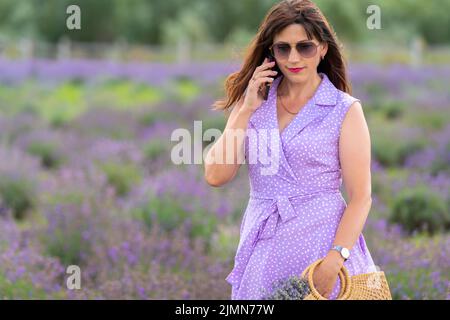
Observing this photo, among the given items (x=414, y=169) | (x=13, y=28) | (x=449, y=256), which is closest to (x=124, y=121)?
(x=414, y=169)

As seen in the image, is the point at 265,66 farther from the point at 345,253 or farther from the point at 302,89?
the point at 345,253

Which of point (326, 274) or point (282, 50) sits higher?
point (282, 50)

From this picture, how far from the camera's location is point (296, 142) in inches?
109

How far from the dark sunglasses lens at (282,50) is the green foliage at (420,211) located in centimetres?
387

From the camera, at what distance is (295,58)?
9.23 ft

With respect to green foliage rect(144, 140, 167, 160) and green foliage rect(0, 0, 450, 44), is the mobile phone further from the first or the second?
green foliage rect(0, 0, 450, 44)

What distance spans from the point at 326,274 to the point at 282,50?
0.75 meters

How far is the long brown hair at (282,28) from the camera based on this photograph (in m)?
2.82

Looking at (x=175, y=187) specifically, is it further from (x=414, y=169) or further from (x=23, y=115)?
(x=23, y=115)

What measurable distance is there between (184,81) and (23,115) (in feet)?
24.5

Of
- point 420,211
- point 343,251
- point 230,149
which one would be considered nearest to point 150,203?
point 420,211

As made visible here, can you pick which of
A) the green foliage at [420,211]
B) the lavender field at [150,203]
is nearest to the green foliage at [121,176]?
the lavender field at [150,203]

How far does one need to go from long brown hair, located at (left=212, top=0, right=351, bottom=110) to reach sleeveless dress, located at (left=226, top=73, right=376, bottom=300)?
22 centimetres

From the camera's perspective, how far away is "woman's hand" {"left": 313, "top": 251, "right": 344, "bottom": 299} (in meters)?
2.67
